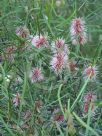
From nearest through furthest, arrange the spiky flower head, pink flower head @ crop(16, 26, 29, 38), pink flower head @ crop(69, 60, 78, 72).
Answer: the spiky flower head, pink flower head @ crop(69, 60, 78, 72), pink flower head @ crop(16, 26, 29, 38)

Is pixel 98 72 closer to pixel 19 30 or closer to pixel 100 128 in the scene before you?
pixel 100 128

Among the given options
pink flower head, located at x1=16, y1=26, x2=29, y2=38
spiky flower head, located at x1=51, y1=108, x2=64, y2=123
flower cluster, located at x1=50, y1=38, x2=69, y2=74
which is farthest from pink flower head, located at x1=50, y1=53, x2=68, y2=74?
pink flower head, located at x1=16, y1=26, x2=29, y2=38

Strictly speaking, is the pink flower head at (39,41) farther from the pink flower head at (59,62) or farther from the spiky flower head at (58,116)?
the spiky flower head at (58,116)

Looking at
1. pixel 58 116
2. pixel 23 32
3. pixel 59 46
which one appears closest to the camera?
pixel 58 116

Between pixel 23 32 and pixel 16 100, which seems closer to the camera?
pixel 16 100

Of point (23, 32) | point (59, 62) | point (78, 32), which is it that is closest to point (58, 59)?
point (59, 62)

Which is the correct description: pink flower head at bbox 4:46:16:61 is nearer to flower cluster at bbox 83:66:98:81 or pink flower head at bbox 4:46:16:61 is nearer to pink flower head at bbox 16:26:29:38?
pink flower head at bbox 16:26:29:38

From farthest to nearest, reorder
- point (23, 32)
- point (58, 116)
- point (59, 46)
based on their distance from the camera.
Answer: point (23, 32)
point (59, 46)
point (58, 116)


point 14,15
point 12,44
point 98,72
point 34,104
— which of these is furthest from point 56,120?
point 14,15

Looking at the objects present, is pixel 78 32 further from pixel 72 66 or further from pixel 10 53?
pixel 10 53
